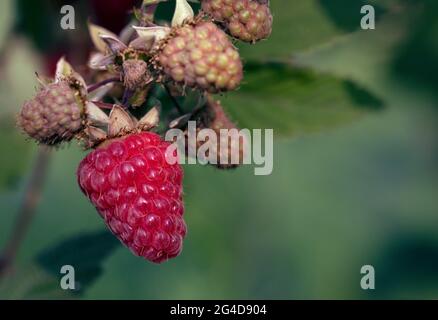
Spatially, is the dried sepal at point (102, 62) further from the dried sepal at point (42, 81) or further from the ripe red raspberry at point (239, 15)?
the ripe red raspberry at point (239, 15)

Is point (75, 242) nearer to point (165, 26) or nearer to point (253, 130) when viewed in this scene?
point (253, 130)

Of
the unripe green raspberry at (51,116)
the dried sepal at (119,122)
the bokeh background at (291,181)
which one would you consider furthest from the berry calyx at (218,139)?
the bokeh background at (291,181)

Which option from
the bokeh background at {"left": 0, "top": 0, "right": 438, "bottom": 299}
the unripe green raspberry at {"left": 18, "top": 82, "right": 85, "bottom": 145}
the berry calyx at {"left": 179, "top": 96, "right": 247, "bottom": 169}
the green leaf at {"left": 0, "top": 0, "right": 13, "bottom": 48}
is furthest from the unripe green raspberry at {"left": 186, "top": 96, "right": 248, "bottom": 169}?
the green leaf at {"left": 0, "top": 0, "right": 13, "bottom": 48}

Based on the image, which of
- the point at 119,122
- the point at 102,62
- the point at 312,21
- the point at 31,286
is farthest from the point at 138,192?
the point at 31,286

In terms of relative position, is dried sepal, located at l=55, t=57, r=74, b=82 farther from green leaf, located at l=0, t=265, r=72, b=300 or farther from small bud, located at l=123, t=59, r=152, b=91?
green leaf, located at l=0, t=265, r=72, b=300

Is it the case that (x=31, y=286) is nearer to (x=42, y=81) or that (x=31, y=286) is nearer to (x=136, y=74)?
(x=42, y=81)

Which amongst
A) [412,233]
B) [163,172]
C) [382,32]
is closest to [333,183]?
[412,233]
